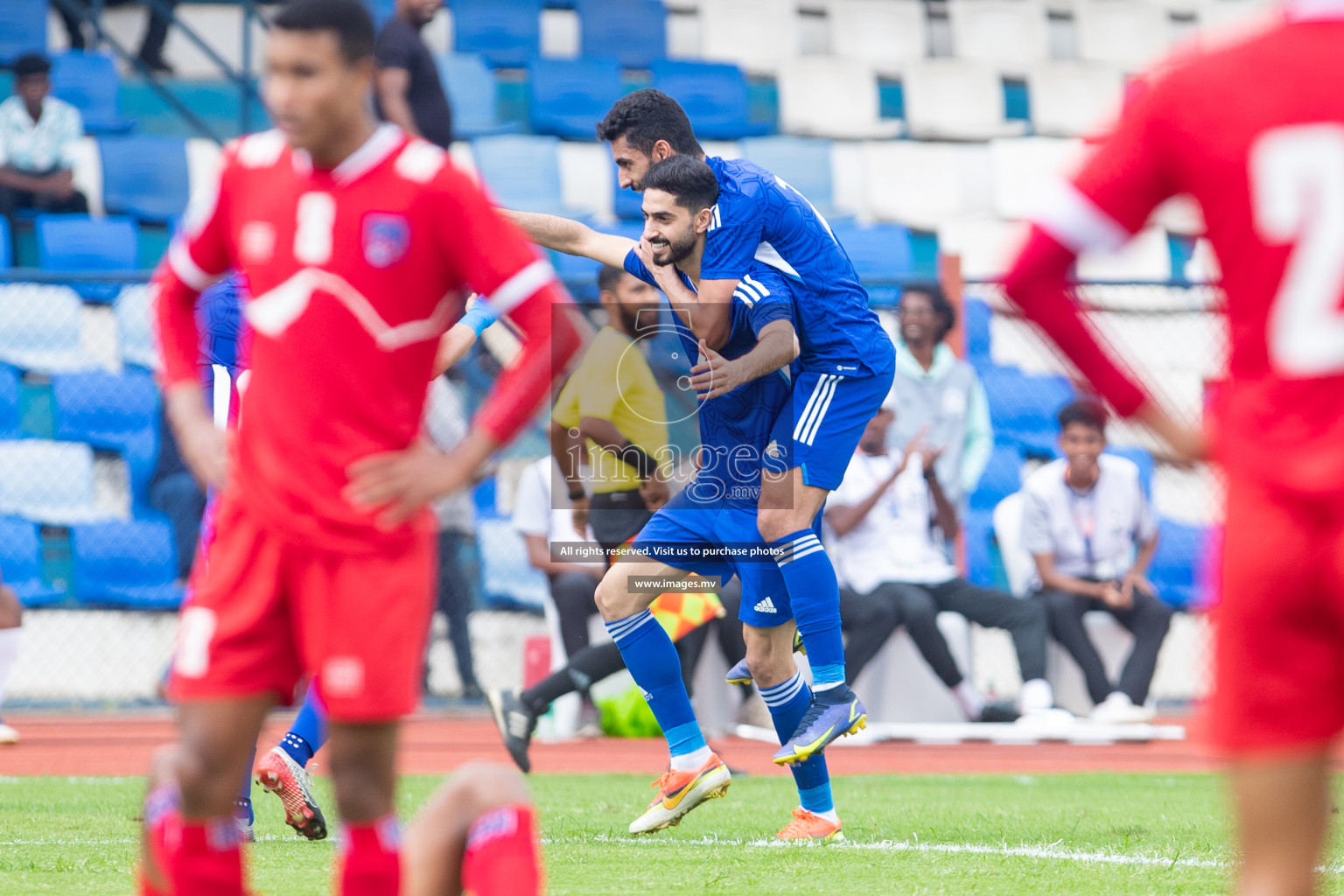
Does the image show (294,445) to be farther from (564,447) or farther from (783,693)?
(564,447)

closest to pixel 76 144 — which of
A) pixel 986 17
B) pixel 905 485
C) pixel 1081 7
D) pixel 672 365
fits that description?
pixel 672 365

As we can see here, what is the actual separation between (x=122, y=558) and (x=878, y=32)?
10591 millimetres

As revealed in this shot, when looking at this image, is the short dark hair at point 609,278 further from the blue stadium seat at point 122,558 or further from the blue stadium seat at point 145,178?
the blue stadium seat at point 145,178

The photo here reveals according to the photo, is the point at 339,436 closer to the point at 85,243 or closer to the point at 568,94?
the point at 85,243

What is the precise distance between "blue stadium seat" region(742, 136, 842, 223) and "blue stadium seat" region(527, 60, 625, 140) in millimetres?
1430

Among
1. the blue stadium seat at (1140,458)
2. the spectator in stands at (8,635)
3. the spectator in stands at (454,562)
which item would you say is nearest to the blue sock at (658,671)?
the spectator in stands at (8,635)

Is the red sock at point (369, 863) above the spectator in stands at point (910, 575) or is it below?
above

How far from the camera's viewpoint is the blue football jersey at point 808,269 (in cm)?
600

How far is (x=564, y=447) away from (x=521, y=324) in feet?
21.0

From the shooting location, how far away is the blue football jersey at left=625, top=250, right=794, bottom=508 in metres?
5.98

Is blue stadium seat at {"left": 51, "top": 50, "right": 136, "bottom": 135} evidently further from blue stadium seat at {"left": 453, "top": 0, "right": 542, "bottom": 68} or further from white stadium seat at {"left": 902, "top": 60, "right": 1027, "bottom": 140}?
white stadium seat at {"left": 902, "top": 60, "right": 1027, "bottom": 140}

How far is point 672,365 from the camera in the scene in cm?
1104

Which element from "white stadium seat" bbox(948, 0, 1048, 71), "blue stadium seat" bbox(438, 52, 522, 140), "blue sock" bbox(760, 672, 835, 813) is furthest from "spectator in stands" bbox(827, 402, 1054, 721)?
"white stadium seat" bbox(948, 0, 1048, 71)

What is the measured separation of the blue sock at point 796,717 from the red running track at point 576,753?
2.34 meters
